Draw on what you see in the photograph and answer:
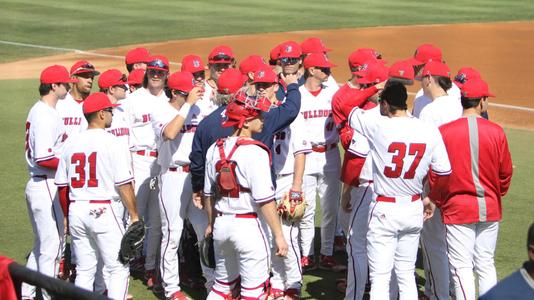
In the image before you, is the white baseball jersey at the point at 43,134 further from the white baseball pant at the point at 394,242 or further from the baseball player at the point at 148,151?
the white baseball pant at the point at 394,242

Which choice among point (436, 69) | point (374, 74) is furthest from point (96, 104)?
point (436, 69)

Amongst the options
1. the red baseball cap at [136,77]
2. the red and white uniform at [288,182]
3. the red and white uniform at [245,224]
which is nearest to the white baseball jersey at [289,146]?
the red and white uniform at [288,182]

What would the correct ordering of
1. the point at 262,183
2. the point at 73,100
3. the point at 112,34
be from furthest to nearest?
the point at 112,34 → the point at 73,100 → the point at 262,183

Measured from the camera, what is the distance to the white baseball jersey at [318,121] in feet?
24.9

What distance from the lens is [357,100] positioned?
21.0ft

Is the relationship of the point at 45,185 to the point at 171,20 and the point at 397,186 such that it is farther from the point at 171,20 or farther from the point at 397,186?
the point at 171,20

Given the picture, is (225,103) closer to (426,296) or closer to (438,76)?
(438,76)

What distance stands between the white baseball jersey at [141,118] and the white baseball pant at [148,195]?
0.42ft

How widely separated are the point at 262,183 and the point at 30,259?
7.94 ft

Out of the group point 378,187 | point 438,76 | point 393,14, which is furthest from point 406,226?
point 393,14

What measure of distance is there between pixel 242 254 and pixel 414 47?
14.6 metres

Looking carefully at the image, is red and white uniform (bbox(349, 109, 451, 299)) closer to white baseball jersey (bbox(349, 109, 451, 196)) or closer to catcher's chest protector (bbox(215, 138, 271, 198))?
white baseball jersey (bbox(349, 109, 451, 196))

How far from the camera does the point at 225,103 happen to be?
256 inches

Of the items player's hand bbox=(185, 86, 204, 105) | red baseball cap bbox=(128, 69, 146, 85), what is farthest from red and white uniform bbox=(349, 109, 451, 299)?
red baseball cap bbox=(128, 69, 146, 85)
